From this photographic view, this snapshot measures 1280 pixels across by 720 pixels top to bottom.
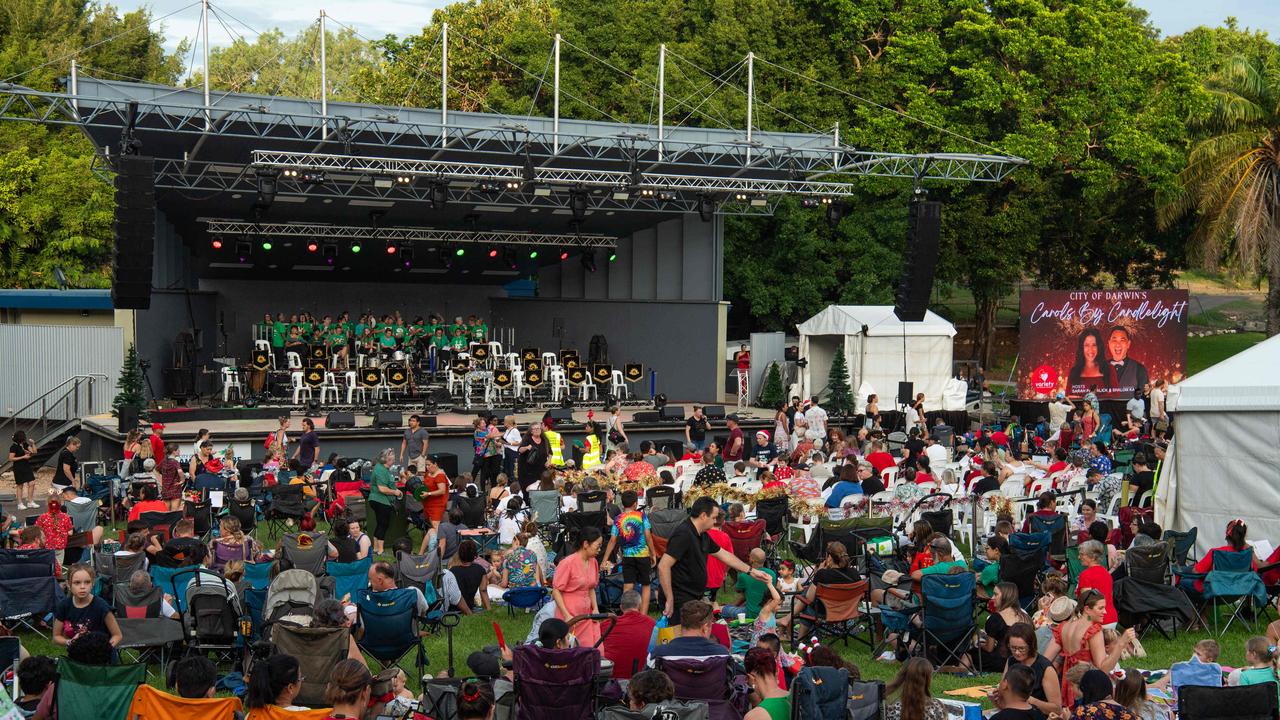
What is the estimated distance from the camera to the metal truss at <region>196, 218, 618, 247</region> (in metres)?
26.4

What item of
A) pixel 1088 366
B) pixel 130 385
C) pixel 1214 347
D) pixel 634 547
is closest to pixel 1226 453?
pixel 634 547

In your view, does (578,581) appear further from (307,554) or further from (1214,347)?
(1214,347)

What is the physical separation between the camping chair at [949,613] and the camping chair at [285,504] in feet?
24.5

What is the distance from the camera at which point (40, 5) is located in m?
41.8

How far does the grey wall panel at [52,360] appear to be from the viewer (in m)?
23.7

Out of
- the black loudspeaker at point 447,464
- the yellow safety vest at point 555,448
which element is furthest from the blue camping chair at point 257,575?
the black loudspeaker at point 447,464

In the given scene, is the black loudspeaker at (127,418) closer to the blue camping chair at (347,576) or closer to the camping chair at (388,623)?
the blue camping chair at (347,576)

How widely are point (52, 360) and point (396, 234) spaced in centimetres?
738

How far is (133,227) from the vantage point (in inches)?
658

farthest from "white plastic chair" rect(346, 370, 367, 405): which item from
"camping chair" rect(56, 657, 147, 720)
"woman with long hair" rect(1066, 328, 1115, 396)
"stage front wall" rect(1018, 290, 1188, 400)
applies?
"camping chair" rect(56, 657, 147, 720)

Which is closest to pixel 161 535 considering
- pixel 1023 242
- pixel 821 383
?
pixel 821 383

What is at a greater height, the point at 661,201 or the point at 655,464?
the point at 661,201

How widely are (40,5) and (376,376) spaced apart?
84.2 ft

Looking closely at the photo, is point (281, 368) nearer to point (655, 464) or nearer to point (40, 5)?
point (655, 464)
